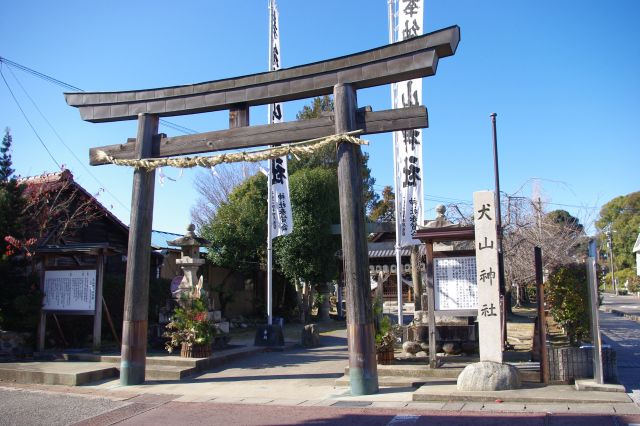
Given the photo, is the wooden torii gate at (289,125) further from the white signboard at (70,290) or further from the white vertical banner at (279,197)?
the white vertical banner at (279,197)

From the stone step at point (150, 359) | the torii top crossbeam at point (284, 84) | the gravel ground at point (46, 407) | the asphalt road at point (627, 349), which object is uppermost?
the torii top crossbeam at point (284, 84)

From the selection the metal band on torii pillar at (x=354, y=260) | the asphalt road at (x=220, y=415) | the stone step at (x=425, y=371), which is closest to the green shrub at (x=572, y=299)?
the stone step at (x=425, y=371)

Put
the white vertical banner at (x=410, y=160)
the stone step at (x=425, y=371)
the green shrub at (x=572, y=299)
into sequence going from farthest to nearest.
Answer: the white vertical banner at (x=410, y=160) → the green shrub at (x=572, y=299) → the stone step at (x=425, y=371)

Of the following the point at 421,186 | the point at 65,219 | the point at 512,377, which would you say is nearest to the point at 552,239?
the point at 421,186

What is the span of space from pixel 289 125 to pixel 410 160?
489cm

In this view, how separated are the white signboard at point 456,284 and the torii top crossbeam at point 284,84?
3.59 meters

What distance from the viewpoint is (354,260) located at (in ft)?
28.0

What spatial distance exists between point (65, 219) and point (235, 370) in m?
8.43

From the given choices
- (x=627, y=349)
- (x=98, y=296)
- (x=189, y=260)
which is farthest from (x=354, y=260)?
(x=627, y=349)

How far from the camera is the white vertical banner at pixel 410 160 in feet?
43.3

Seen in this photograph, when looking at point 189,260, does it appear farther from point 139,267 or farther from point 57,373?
point 57,373

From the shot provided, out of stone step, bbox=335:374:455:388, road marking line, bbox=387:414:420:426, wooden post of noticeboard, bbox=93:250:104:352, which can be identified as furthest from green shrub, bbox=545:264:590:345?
wooden post of noticeboard, bbox=93:250:104:352

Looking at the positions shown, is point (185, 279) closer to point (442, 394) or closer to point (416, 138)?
point (416, 138)

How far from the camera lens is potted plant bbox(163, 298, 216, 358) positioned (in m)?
11.9
